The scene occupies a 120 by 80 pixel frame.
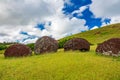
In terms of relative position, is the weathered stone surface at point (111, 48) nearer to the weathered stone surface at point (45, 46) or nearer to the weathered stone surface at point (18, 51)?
the weathered stone surface at point (45, 46)

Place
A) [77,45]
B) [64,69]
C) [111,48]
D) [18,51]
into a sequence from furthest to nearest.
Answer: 1. [77,45]
2. [18,51]
3. [111,48]
4. [64,69]

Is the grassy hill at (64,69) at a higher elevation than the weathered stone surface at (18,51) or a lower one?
lower

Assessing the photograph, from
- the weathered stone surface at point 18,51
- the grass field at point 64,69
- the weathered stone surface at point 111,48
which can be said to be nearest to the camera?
the grass field at point 64,69

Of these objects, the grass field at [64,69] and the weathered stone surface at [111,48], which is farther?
the weathered stone surface at [111,48]

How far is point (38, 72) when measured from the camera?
26219mm

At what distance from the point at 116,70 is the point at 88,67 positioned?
3.05 m

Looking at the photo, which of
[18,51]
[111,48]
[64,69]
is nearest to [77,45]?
[111,48]

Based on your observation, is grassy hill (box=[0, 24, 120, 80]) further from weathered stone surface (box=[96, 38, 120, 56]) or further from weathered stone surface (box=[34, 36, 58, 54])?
weathered stone surface (box=[34, 36, 58, 54])

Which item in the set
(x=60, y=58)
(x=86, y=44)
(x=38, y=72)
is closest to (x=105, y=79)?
(x=38, y=72)

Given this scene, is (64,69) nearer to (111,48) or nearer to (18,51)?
(111,48)

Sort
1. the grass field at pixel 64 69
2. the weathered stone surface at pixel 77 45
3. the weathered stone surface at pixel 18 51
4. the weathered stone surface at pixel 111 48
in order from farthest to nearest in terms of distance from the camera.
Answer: the weathered stone surface at pixel 77 45 < the weathered stone surface at pixel 18 51 < the weathered stone surface at pixel 111 48 < the grass field at pixel 64 69

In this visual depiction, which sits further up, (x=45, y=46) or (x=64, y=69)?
(x=45, y=46)

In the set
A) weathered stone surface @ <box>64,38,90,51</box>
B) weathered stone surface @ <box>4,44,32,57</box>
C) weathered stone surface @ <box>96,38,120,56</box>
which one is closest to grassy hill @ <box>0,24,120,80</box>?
weathered stone surface @ <box>96,38,120,56</box>

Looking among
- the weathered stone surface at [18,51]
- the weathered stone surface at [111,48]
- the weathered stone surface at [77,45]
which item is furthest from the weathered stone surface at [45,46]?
the weathered stone surface at [111,48]
